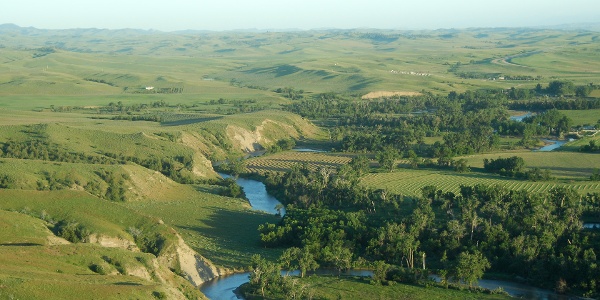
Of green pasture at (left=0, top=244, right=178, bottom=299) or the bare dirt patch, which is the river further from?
the bare dirt patch

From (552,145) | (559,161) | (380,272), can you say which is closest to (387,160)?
(559,161)

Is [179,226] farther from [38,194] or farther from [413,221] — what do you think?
[413,221]

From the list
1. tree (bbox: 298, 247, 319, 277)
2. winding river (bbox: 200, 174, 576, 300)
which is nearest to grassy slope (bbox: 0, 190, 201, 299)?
winding river (bbox: 200, 174, 576, 300)

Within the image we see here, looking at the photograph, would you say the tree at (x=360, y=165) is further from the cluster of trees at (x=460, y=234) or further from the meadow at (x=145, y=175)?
the cluster of trees at (x=460, y=234)

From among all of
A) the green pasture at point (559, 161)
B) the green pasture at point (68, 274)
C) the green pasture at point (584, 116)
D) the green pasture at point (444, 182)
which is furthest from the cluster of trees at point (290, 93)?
the green pasture at point (68, 274)

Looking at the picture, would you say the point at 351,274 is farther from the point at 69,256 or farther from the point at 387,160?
the point at 387,160

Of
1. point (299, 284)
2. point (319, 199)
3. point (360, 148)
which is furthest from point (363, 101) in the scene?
point (299, 284)
